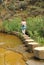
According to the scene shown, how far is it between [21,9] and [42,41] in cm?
1277

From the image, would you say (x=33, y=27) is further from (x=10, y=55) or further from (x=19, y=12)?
(x=19, y=12)

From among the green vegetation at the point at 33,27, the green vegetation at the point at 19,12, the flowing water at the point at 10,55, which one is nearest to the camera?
the flowing water at the point at 10,55

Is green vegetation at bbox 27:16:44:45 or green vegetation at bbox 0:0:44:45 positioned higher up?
green vegetation at bbox 27:16:44:45

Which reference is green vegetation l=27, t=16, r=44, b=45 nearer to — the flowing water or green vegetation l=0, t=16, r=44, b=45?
green vegetation l=0, t=16, r=44, b=45

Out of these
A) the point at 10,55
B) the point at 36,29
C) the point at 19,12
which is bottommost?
the point at 19,12

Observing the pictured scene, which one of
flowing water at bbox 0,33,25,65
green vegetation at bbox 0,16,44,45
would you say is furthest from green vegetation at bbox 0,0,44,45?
flowing water at bbox 0,33,25,65

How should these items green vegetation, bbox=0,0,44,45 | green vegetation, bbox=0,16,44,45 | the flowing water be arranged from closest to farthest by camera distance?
the flowing water, green vegetation, bbox=0,16,44,45, green vegetation, bbox=0,0,44,45

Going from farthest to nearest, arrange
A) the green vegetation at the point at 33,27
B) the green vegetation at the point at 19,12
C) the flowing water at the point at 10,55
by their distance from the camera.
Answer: the green vegetation at the point at 19,12, the green vegetation at the point at 33,27, the flowing water at the point at 10,55

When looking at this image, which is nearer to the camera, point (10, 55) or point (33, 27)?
point (10, 55)

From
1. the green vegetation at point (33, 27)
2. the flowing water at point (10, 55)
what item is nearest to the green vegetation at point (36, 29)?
the green vegetation at point (33, 27)

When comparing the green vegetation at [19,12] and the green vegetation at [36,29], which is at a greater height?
the green vegetation at [36,29]

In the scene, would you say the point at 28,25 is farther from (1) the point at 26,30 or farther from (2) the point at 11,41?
(2) the point at 11,41

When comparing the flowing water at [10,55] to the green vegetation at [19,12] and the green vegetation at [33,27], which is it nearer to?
the green vegetation at [33,27]

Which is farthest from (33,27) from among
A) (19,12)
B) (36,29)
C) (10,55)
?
(19,12)
